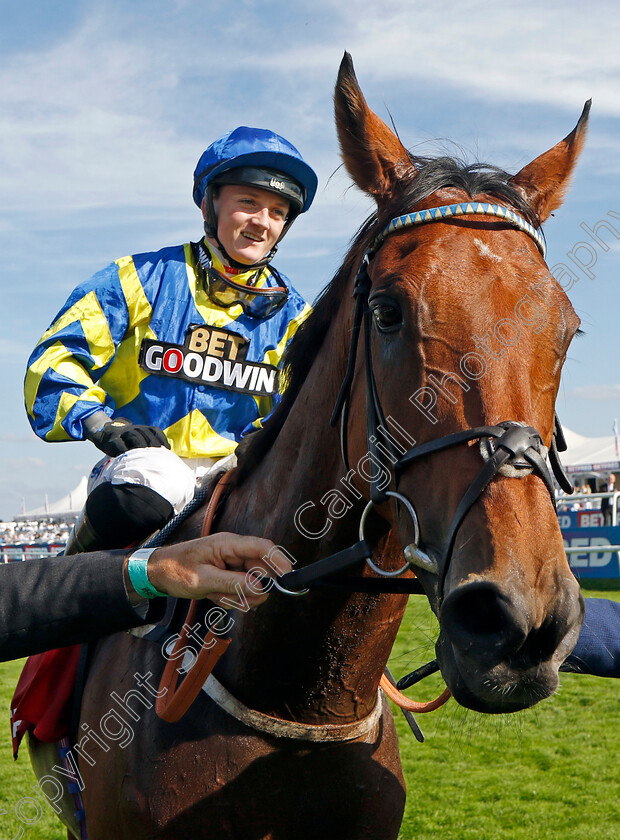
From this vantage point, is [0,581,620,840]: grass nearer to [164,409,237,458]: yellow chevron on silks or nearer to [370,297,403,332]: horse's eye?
[164,409,237,458]: yellow chevron on silks

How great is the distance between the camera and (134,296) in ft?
9.77

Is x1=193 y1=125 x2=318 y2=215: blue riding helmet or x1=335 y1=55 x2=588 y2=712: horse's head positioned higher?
x1=193 y1=125 x2=318 y2=215: blue riding helmet

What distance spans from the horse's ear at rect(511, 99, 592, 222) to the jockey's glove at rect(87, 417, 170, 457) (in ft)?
4.74

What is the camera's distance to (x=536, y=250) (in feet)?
5.98

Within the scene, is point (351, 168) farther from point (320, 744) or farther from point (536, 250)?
point (320, 744)

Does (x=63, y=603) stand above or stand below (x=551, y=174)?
below

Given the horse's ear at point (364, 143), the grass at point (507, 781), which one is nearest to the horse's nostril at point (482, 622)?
the horse's ear at point (364, 143)

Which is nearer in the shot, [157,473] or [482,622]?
[482,622]

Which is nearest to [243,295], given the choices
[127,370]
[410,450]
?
[127,370]

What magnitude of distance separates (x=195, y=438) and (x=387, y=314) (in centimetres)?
153

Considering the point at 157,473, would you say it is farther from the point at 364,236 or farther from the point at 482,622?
the point at 482,622

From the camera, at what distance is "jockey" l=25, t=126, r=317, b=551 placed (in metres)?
2.85

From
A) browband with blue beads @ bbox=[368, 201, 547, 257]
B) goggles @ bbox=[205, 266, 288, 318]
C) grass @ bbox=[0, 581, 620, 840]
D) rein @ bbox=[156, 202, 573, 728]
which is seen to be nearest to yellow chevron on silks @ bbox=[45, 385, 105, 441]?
goggles @ bbox=[205, 266, 288, 318]

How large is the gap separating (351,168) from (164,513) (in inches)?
48.2
